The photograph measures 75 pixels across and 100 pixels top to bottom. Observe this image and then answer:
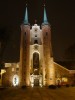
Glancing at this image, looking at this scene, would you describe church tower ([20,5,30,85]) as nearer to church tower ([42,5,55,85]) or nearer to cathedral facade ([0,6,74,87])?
cathedral facade ([0,6,74,87])

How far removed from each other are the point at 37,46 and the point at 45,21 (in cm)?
957

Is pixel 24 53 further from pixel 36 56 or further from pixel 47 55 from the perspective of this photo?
pixel 47 55

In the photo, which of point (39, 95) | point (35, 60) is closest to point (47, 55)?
point (35, 60)

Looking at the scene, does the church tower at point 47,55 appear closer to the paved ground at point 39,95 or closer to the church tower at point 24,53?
the church tower at point 24,53

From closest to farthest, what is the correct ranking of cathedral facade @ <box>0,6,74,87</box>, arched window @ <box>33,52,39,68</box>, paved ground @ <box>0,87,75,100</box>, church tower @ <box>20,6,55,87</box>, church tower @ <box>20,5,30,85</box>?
paved ground @ <box>0,87,75,100</box>
church tower @ <box>20,5,30,85</box>
church tower @ <box>20,6,55,87</box>
cathedral facade @ <box>0,6,74,87</box>
arched window @ <box>33,52,39,68</box>

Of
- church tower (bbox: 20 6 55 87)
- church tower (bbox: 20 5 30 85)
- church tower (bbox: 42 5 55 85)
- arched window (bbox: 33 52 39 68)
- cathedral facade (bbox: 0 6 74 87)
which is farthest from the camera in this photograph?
arched window (bbox: 33 52 39 68)

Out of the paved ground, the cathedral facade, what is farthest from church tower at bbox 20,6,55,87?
the paved ground

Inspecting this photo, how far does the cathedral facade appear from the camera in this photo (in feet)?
202

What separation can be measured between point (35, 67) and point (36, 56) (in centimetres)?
355

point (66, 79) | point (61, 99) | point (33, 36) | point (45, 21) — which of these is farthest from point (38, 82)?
point (61, 99)

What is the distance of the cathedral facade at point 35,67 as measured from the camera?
61.6m

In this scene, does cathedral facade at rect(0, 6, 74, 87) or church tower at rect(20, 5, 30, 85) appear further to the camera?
cathedral facade at rect(0, 6, 74, 87)

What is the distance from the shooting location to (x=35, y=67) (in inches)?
2514

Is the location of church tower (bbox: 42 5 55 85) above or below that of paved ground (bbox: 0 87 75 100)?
above
